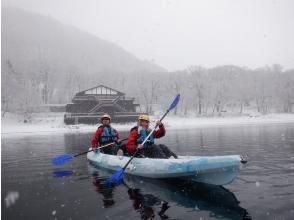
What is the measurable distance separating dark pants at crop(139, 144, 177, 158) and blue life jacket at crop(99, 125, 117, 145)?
2923 mm

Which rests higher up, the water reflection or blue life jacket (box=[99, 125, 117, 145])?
blue life jacket (box=[99, 125, 117, 145])

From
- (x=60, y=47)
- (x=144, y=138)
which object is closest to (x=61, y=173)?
(x=144, y=138)

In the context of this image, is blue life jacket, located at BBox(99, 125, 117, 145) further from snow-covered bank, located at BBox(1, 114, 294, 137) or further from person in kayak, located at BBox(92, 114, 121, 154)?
snow-covered bank, located at BBox(1, 114, 294, 137)

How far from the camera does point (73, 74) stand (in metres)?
83.9

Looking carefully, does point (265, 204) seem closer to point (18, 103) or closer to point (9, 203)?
point (9, 203)

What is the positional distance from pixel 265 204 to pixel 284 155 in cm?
756

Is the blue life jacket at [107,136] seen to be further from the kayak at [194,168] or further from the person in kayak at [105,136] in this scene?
the kayak at [194,168]

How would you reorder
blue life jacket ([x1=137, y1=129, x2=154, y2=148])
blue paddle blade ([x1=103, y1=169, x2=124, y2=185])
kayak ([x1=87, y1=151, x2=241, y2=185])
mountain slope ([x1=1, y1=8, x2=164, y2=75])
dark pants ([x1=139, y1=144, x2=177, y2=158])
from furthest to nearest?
mountain slope ([x1=1, y1=8, x2=164, y2=75]) < blue life jacket ([x1=137, y1=129, x2=154, y2=148]) < dark pants ([x1=139, y1=144, x2=177, y2=158]) < blue paddle blade ([x1=103, y1=169, x2=124, y2=185]) < kayak ([x1=87, y1=151, x2=241, y2=185])

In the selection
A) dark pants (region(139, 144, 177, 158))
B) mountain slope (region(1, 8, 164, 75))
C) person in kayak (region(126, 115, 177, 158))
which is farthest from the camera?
mountain slope (region(1, 8, 164, 75))

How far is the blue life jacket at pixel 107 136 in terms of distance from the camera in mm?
12695

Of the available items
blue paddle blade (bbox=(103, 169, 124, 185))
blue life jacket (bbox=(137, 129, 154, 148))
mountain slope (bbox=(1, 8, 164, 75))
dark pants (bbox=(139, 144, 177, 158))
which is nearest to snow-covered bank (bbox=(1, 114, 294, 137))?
blue life jacket (bbox=(137, 129, 154, 148))

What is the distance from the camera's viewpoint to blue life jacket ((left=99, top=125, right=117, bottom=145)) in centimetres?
1270

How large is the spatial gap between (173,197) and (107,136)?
580 cm

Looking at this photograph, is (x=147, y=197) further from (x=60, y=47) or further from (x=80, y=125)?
(x=60, y=47)
